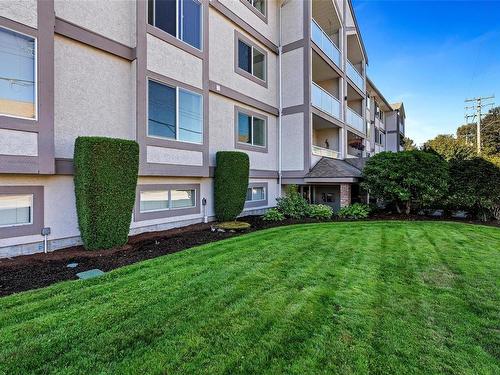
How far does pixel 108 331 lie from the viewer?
9.80 feet

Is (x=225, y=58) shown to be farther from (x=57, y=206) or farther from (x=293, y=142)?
(x=57, y=206)

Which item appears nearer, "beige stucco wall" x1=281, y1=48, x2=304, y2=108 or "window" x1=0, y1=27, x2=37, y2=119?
"window" x1=0, y1=27, x2=37, y2=119

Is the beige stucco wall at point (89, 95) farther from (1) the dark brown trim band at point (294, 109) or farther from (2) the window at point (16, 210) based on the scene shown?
(1) the dark brown trim band at point (294, 109)

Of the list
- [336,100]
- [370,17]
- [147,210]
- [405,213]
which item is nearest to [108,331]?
[147,210]

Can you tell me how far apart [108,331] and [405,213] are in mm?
13044

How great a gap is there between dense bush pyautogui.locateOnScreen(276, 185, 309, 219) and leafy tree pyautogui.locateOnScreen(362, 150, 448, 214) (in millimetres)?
3109

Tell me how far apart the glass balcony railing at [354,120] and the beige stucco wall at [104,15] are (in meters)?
13.3

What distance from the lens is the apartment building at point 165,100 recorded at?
562 cm

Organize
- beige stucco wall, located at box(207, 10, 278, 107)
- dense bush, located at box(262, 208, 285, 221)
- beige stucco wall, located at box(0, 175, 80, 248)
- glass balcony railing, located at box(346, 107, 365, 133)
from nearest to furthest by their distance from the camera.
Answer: beige stucco wall, located at box(0, 175, 80, 248) → beige stucco wall, located at box(207, 10, 278, 107) → dense bush, located at box(262, 208, 285, 221) → glass balcony railing, located at box(346, 107, 365, 133)

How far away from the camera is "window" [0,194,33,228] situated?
220 inches

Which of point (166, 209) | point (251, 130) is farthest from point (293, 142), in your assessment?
point (166, 209)

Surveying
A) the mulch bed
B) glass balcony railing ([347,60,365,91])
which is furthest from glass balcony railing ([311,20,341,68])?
the mulch bed

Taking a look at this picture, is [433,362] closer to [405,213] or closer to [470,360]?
[470,360]

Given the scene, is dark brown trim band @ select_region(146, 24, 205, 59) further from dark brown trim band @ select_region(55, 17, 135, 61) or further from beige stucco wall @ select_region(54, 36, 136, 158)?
beige stucco wall @ select_region(54, 36, 136, 158)
